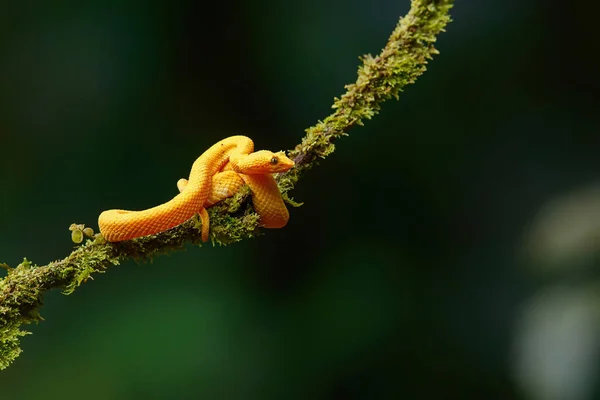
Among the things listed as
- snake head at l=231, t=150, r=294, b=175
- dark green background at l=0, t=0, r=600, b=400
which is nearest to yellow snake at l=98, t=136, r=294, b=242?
snake head at l=231, t=150, r=294, b=175

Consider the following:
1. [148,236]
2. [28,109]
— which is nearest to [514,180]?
[148,236]

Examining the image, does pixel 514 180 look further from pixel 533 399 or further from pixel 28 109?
pixel 28 109

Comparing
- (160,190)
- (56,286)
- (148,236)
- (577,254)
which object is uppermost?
(160,190)

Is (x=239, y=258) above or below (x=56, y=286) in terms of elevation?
above

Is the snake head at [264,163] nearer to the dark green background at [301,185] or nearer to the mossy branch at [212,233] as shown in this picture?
the mossy branch at [212,233]

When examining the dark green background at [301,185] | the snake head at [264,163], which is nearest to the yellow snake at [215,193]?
the snake head at [264,163]

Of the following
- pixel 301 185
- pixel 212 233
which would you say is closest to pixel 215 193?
pixel 212 233

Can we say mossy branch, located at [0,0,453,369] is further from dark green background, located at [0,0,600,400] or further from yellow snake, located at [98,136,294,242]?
dark green background, located at [0,0,600,400]
